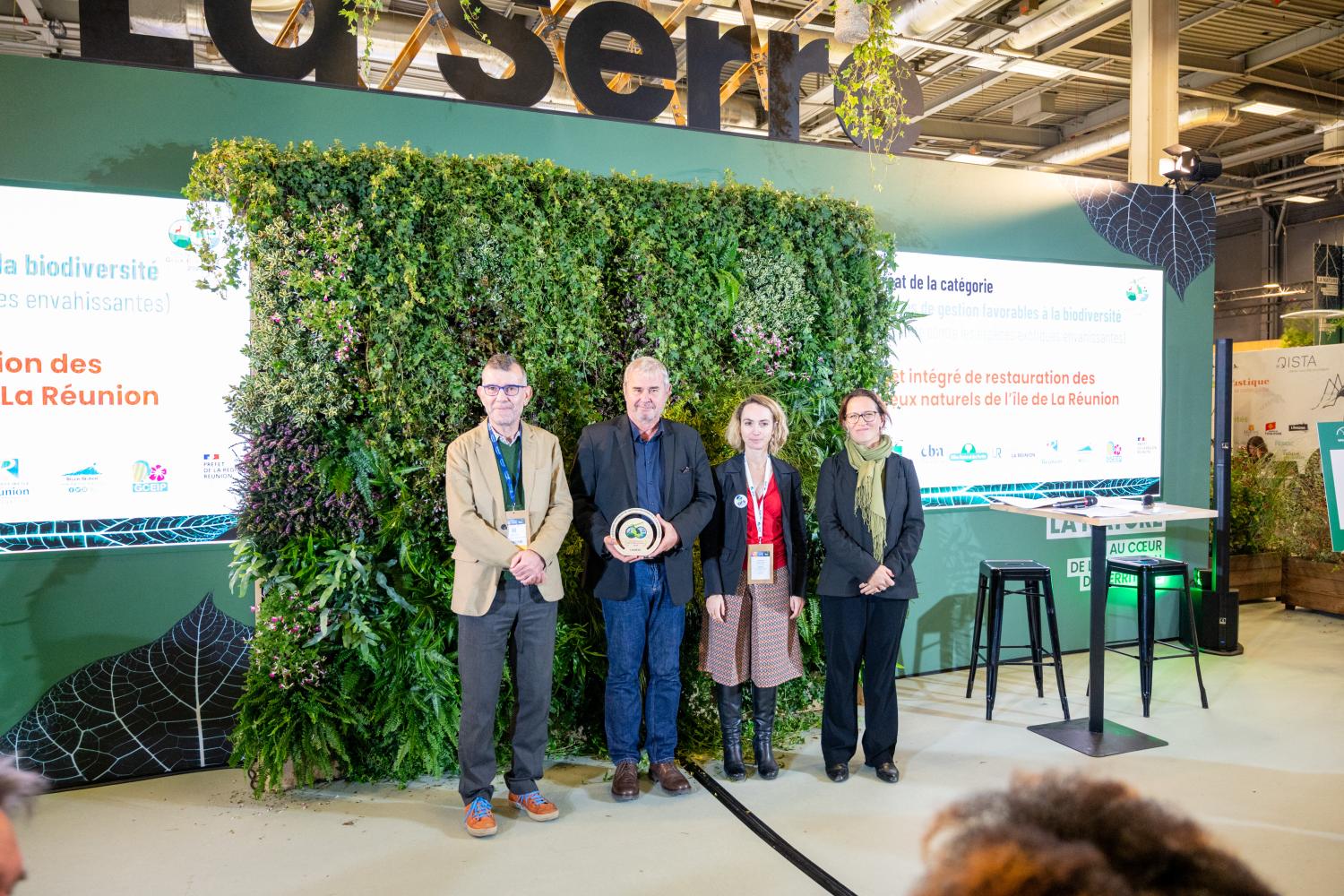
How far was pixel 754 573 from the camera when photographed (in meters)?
3.77

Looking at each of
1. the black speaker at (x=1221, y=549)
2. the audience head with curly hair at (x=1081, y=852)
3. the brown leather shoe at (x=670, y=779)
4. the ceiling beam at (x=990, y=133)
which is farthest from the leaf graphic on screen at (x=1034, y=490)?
the ceiling beam at (x=990, y=133)

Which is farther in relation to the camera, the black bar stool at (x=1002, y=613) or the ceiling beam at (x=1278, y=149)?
the ceiling beam at (x=1278, y=149)

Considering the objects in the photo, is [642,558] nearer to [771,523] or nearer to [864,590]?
[771,523]

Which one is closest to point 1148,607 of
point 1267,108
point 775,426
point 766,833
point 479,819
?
point 775,426

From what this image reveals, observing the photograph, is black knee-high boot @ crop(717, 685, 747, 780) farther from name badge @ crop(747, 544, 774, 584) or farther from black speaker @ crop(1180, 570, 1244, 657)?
black speaker @ crop(1180, 570, 1244, 657)

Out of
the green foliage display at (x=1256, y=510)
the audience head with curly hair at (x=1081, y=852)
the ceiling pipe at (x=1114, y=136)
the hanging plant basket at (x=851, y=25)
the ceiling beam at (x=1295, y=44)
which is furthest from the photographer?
the ceiling pipe at (x=1114, y=136)

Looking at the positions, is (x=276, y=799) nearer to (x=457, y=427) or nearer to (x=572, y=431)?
(x=457, y=427)

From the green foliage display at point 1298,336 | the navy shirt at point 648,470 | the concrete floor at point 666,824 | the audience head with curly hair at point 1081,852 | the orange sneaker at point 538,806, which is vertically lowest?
the concrete floor at point 666,824

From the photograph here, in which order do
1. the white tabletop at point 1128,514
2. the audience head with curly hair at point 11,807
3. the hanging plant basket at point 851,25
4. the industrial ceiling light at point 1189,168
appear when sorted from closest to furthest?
the audience head with curly hair at point 11,807 → the white tabletop at point 1128,514 → the hanging plant basket at point 851,25 → the industrial ceiling light at point 1189,168

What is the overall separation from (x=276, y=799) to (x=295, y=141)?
115 inches

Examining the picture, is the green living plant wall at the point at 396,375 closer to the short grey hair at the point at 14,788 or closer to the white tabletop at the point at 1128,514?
the white tabletop at the point at 1128,514

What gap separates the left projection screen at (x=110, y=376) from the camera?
380 centimetres

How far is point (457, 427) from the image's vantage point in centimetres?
385

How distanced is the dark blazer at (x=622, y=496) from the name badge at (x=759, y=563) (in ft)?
0.83
